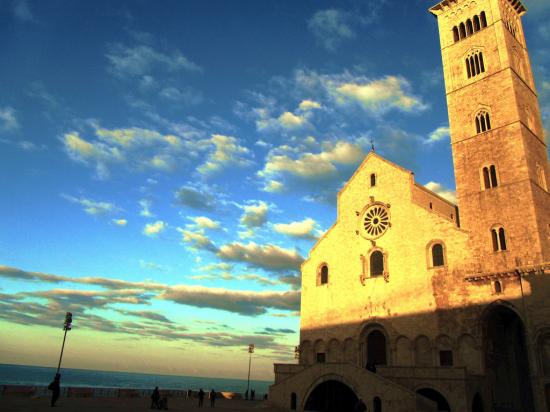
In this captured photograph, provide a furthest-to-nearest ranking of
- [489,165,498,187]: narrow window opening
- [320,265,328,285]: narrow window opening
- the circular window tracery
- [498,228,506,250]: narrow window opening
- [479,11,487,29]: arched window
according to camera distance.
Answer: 1. [320,265,328,285]: narrow window opening
2. [479,11,487,29]: arched window
3. the circular window tracery
4. [489,165,498,187]: narrow window opening
5. [498,228,506,250]: narrow window opening

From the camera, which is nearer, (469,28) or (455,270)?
(455,270)

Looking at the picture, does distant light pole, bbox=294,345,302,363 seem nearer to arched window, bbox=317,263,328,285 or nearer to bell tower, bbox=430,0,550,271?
arched window, bbox=317,263,328,285

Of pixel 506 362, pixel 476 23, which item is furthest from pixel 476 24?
pixel 506 362

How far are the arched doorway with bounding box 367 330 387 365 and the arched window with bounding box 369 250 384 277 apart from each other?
439 cm

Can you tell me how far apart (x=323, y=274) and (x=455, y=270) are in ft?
38.1

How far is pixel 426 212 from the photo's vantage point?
105 feet

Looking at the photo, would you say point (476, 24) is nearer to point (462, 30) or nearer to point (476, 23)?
point (476, 23)

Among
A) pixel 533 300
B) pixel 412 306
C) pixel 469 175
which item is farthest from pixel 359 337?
pixel 469 175

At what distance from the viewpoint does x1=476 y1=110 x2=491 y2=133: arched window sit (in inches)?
1254

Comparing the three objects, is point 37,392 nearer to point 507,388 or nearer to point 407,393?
point 407,393

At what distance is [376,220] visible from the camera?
3488 centimetres

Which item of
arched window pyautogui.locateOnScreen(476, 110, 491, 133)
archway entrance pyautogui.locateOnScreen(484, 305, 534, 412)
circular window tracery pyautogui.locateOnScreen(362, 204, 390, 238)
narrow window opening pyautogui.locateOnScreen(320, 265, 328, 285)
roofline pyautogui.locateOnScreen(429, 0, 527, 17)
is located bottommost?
archway entrance pyautogui.locateOnScreen(484, 305, 534, 412)

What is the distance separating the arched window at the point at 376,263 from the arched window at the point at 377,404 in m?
10.7

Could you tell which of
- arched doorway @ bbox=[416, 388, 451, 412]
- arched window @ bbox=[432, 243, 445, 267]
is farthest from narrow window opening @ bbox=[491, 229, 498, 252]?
arched doorway @ bbox=[416, 388, 451, 412]
